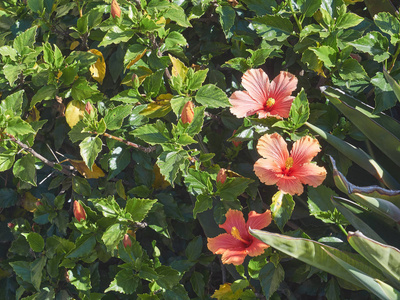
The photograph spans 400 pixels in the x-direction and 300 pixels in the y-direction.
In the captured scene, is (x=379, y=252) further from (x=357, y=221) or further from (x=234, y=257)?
(x=234, y=257)

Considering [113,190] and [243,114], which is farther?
[113,190]

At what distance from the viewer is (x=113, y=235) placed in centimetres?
131

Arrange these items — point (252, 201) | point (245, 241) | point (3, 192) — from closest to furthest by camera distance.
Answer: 1. point (245, 241)
2. point (252, 201)
3. point (3, 192)

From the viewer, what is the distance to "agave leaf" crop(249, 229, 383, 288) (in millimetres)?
990

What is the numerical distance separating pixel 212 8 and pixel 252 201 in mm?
706

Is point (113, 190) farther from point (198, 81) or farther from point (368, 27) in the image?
point (368, 27)

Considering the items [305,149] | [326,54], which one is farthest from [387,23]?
[305,149]

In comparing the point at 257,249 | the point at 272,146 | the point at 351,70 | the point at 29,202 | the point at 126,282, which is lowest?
the point at 29,202

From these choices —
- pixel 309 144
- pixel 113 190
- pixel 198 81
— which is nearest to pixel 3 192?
pixel 113 190

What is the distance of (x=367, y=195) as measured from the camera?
40.7 inches

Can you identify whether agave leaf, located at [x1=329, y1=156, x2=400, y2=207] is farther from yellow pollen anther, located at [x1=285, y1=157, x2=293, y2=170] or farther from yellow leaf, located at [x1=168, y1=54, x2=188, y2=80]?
yellow leaf, located at [x1=168, y1=54, x2=188, y2=80]

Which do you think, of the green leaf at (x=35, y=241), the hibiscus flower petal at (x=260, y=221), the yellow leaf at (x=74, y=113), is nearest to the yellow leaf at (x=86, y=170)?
the yellow leaf at (x=74, y=113)

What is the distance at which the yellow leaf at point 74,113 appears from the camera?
4.98ft

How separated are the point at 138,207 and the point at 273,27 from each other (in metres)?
0.69
